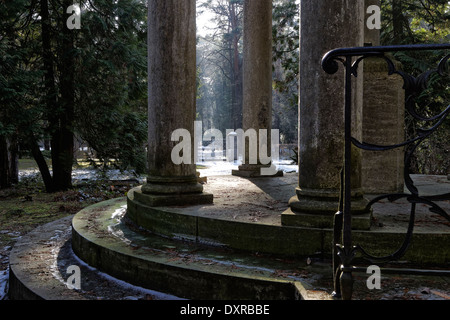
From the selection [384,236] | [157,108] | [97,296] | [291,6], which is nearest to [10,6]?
[157,108]

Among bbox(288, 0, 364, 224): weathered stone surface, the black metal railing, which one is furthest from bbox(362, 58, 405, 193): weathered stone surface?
the black metal railing

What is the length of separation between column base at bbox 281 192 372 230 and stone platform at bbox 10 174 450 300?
91mm

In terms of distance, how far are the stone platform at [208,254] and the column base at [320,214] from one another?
9 centimetres

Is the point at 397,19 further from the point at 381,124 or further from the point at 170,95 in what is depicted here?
the point at 170,95

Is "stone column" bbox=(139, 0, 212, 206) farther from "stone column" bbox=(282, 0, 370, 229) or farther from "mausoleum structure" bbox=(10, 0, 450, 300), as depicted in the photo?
"stone column" bbox=(282, 0, 370, 229)

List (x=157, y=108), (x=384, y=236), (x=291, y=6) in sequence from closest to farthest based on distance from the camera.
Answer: (x=384, y=236) < (x=157, y=108) < (x=291, y=6)

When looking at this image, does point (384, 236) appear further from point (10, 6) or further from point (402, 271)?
point (10, 6)

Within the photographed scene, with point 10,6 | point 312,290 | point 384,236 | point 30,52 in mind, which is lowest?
point 312,290

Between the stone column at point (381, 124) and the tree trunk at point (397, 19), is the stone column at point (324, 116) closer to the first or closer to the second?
the stone column at point (381, 124)

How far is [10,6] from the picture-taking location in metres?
9.27

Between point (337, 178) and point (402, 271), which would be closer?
point (402, 271)

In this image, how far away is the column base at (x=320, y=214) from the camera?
352cm

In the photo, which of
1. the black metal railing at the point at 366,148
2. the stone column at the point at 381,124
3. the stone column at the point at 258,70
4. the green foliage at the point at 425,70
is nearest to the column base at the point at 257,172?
the stone column at the point at 258,70
